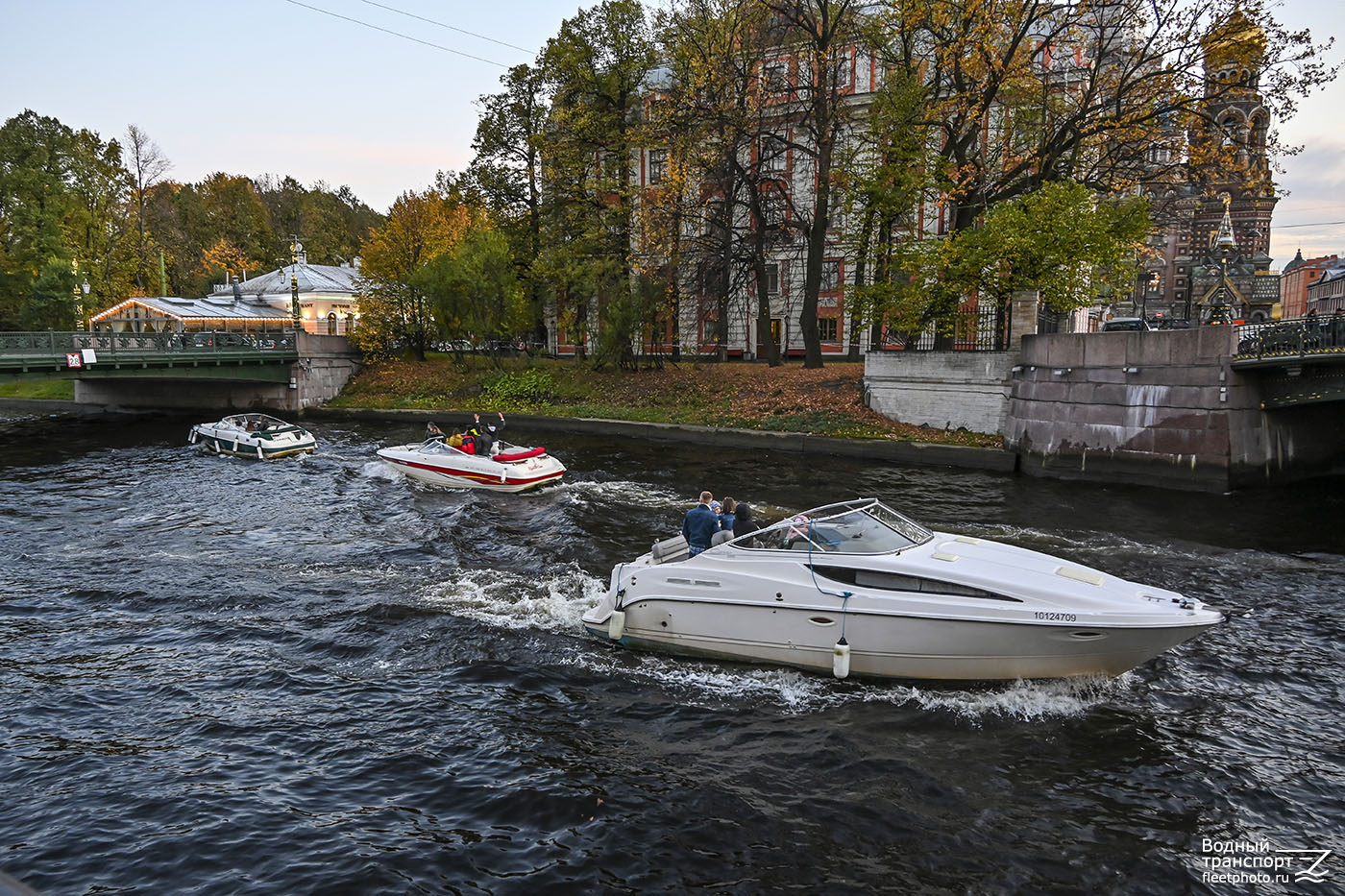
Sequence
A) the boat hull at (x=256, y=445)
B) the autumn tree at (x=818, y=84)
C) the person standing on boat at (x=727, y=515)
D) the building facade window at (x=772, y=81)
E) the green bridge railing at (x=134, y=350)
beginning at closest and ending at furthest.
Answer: the person standing on boat at (x=727, y=515)
the boat hull at (x=256, y=445)
the green bridge railing at (x=134, y=350)
the autumn tree at (x=818, y=84)
the building facade window at (x=772, y=81)

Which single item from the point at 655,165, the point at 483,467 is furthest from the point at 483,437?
the point at 655,165

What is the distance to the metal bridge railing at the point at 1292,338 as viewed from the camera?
741 inches

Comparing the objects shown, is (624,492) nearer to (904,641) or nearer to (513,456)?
(513,456)

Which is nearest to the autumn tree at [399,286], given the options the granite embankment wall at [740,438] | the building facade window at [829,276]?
the granite embankment wall at [740,438]

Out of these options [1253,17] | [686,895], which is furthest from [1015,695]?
[1253,17]

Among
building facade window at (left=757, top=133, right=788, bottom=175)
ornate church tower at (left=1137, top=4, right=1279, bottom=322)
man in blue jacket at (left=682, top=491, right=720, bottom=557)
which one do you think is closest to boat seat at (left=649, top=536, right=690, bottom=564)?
man in blue jacket at (left=682, top=491, right=720, bottom=557)

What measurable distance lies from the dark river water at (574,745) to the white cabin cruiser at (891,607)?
423 millimetres

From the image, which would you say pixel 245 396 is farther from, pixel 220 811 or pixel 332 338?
pixel 220 811

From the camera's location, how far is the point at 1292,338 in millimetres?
19703

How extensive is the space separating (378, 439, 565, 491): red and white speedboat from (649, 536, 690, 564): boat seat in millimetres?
10757

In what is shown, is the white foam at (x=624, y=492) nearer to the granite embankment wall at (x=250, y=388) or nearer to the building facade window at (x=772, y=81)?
the building facade window at (x=772, y=81)

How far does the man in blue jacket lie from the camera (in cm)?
1198

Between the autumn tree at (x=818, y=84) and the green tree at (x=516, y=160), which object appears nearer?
the autumn tree at (x=818, y=84)

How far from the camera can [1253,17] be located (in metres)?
23.6
